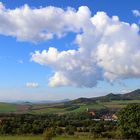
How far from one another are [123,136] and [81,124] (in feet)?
111

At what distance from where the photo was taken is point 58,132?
247 feet

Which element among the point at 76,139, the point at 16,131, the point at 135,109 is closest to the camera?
the point at 76,139

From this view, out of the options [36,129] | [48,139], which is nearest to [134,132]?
[36,129]

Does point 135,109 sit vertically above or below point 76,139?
above

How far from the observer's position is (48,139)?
3484cm

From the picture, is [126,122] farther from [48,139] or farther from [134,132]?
[48,139]

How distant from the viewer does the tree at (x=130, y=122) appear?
67812 millimetres

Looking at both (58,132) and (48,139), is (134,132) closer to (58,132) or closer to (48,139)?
(58,132)

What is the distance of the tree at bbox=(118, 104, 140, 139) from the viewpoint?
6781cm

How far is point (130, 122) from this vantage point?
69.3m

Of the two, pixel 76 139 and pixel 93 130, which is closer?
pixel 76 139

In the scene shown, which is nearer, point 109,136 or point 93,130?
point 109,136

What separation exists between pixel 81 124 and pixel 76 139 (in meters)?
39.9

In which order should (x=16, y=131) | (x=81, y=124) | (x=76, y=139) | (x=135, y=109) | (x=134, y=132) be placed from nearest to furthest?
(x=76, y=139) < (x=134, y=132) < (x=135, y=109) < (x=16, y=131) < (x=81, y=124)
